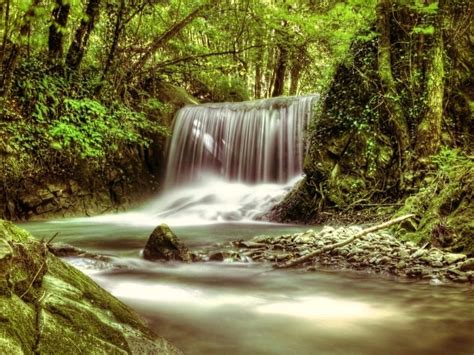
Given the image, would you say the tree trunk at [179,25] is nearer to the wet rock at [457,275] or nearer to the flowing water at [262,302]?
the flowing water at [262,302]

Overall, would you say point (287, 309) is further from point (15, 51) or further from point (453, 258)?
point (15, 51)

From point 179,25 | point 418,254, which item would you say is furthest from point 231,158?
point 418,254

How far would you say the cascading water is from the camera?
10922 mm

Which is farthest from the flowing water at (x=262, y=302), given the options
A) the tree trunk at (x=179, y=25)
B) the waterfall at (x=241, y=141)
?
the tree trunk at (x=179, y=25)

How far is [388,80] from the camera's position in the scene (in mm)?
8000

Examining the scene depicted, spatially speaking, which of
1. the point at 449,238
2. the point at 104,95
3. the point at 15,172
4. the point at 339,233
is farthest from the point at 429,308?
the point at 104,95

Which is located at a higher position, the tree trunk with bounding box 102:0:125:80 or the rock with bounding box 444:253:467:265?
the tree trunk with bounding box 102:0:125:80

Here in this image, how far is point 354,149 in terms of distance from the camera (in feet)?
27.1

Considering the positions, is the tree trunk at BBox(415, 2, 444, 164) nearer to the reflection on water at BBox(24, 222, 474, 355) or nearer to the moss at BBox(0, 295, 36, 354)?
the reflection on water at BBox(24, 222, 474, 355)

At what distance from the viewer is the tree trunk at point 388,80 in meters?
7.66

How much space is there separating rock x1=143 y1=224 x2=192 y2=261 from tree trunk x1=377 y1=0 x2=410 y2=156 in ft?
14.7

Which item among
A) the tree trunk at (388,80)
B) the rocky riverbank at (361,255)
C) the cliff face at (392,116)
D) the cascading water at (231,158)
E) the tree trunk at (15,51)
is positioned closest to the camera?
A: the rocky riverbank at (361,255)

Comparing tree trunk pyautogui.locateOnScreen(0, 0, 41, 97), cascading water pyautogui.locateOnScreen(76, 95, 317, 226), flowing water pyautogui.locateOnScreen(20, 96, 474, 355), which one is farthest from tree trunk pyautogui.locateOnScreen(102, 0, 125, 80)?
flowing water pyautogui.locateOnScreen(20, 96, 474, 355)

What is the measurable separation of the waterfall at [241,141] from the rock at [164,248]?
6488mm
